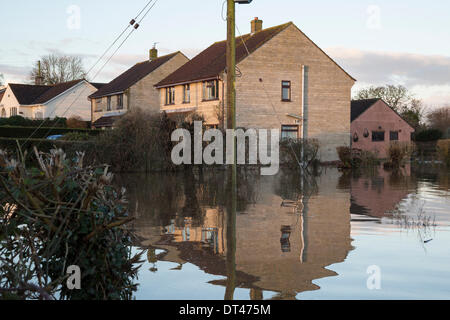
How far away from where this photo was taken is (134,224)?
11.2 metres

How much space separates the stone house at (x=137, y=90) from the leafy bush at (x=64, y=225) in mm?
42152

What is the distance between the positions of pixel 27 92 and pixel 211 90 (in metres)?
40.0

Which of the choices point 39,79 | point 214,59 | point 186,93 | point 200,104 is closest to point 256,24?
point 214,59

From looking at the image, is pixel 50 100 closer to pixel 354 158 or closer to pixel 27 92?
pixel 27 92

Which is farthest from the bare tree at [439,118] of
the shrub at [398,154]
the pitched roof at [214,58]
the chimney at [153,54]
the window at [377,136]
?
the chimney at [153,54]

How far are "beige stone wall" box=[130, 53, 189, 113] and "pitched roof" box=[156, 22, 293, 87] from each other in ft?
10.2

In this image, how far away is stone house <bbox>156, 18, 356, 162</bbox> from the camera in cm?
3809

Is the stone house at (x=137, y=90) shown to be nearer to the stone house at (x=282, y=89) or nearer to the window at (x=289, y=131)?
the stone house at (x=282, y=89)

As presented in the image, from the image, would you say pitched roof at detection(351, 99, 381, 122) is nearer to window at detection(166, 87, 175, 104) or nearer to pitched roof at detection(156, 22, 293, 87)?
pitched roof at detection(156, 22, 293, 87)
